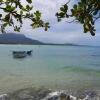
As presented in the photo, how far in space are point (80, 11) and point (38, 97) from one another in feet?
53.0

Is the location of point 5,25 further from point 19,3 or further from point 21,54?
point 21,54

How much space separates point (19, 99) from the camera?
1862 centimetres

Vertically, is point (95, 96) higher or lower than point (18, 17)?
lower

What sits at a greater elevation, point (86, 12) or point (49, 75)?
point (86, 12)

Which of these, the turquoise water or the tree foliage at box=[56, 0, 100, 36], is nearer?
the tree foliage at box=[56, 0, 100, 36]

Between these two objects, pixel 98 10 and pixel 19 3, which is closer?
pixel 98 10

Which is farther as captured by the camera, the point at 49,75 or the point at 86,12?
the point at 49,75

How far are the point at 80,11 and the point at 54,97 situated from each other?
46.6 ft

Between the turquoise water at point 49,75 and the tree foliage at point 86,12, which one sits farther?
the turquoise water at point 49,75

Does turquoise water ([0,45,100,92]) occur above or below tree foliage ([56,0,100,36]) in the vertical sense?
below

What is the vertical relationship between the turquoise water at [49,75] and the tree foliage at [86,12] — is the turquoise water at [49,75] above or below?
below

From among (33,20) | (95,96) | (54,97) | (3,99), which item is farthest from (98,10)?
(95,96)

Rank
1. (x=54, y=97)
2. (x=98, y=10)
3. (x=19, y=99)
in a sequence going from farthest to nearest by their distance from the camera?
(x=19, y=99), (x=54, y=97), (x=98, y=10)

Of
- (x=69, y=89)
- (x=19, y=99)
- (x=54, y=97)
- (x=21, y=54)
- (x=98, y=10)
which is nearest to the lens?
(x=98, y=10)
